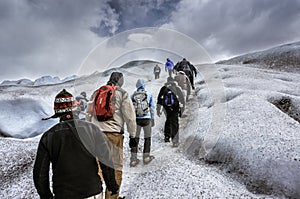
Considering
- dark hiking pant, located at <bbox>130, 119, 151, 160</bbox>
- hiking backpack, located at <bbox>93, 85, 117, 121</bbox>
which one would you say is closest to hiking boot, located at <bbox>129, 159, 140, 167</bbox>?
dark hiking pant, located at <bbox>130, 119, 151, 160</bbox>

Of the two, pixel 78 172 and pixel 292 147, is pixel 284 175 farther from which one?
pixel 78 172

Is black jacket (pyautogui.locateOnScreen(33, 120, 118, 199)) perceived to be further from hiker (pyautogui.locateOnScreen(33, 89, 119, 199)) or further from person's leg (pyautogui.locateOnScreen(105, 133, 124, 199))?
person's leg (pyautogui.locateOnScreen(105, 133, 124, 199))

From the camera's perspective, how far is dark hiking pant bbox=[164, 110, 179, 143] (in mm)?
11140

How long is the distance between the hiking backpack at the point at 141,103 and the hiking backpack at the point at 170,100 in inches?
103

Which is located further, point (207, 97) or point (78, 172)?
point (207, 97)

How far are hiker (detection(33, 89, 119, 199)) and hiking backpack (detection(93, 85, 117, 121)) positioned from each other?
1655mm

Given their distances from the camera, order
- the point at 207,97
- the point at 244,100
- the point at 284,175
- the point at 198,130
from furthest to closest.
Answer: the point at 207,97 → the point at 244,100 → the point at 198,130 → the point at 284,175

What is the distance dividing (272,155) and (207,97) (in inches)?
453

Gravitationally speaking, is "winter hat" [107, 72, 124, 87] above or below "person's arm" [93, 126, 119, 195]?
above

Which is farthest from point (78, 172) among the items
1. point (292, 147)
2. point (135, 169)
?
point (292, 147)

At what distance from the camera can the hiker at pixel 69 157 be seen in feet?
12.3

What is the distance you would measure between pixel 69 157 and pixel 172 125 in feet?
26.2

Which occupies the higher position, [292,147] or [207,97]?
[207,97]

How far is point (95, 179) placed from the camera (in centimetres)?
410
